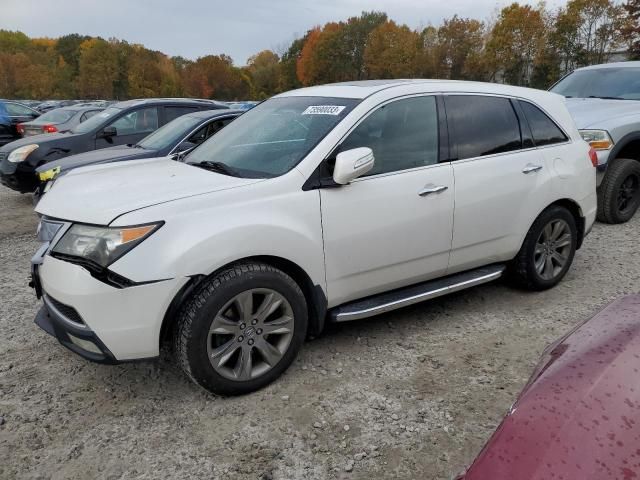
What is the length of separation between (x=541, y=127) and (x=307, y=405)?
2834 millimetres

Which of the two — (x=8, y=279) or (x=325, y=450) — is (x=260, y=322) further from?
(x=8, y=279)

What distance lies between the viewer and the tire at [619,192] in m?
6.27

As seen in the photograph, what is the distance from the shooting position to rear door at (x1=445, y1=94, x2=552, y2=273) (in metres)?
3.61

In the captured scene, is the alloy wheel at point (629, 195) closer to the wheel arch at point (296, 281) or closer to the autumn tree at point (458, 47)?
the wheel arch at point (296, 281)

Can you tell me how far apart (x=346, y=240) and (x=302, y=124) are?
0.85 m

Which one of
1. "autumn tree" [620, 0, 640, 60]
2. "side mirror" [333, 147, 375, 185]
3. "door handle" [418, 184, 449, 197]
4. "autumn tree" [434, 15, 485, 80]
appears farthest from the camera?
"autumn tree" [434, 15, 485, 80]

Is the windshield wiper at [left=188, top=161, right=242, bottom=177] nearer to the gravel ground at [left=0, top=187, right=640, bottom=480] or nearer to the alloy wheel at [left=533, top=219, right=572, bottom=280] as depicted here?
the gravel ground at [left=0, top=187, right=640, bottom=480]

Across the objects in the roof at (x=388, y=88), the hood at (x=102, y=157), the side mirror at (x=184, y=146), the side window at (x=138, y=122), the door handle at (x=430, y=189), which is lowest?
the door handle at (x=430, y=189)

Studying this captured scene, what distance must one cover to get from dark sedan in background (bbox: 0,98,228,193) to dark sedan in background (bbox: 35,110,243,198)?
1128 mm

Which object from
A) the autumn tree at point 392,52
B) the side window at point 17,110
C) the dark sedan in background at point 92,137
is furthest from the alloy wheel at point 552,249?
the autumn tree at point 392,52

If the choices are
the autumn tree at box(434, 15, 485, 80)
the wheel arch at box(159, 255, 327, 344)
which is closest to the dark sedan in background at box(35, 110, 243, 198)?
the wheel arch at box(159, 255, 327, 344)

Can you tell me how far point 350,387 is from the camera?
10.0ft

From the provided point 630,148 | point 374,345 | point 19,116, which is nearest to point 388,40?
point 19,116

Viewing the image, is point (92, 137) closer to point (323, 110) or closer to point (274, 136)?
point (274, 136)
